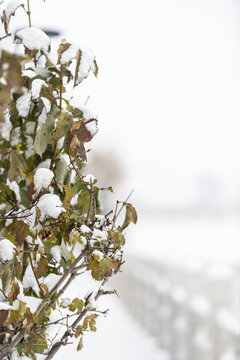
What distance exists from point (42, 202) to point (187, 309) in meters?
4.50

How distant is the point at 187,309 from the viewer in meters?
5.18

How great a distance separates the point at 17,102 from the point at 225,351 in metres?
3.70

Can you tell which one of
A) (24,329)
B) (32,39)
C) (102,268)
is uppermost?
(32,39)

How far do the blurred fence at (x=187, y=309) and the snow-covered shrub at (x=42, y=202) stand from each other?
308 centimetres

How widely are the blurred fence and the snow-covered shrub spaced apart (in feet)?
10.1

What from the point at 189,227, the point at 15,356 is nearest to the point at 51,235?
the point at 15,356

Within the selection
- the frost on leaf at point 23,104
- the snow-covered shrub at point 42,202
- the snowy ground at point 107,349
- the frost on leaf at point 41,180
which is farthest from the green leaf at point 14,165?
the snowy ground at point 107,349

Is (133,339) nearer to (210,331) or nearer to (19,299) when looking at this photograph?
(210,331)

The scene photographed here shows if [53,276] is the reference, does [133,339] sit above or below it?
above

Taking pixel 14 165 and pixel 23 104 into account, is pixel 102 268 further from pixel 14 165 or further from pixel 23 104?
pixel 23 104

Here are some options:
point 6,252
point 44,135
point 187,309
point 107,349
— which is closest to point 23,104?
point 44,135

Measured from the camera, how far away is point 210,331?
4.49 m

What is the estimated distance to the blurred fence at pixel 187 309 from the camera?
14.2ft

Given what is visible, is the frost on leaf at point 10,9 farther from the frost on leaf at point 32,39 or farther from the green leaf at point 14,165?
the green leaf at point 14,165
